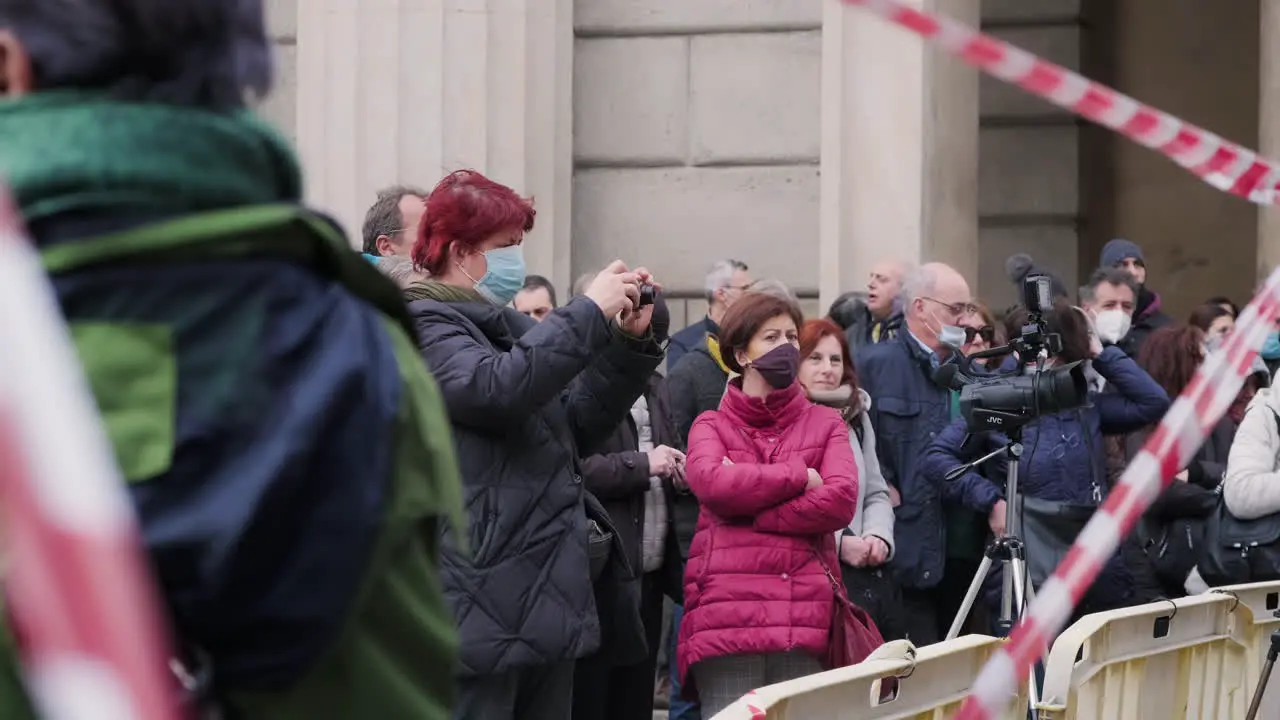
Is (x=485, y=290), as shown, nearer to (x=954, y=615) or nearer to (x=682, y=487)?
(x=682, y=487)

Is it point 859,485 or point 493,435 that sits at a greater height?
point 493,435

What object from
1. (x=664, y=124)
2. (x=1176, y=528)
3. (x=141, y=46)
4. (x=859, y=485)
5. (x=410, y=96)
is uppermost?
(x=410, y=96)

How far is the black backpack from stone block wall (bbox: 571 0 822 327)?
2.57 meters

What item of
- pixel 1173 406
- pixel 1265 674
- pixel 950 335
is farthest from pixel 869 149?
pixel 1173 406

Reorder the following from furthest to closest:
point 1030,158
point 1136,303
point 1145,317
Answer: point 1030,158 → point 1145,317 → point 1136,303

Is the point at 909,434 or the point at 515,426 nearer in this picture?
the point at 515,426

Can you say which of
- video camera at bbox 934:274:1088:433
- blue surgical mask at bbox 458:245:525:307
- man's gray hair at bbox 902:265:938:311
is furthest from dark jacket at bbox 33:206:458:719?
man's gray hair at bbox 902:265:938:311

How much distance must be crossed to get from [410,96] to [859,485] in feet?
10.8

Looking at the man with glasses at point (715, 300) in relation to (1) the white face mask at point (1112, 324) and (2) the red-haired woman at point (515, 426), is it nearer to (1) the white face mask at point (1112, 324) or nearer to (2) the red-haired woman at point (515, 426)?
(1) the white face mask at point (1112, 324)

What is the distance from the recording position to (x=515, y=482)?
15.4 feet

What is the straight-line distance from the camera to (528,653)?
4.62 m

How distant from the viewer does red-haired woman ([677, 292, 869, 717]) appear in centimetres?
616

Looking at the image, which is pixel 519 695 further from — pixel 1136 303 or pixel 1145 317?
pixel 1145 317

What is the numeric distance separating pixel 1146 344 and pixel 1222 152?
19.1ft
